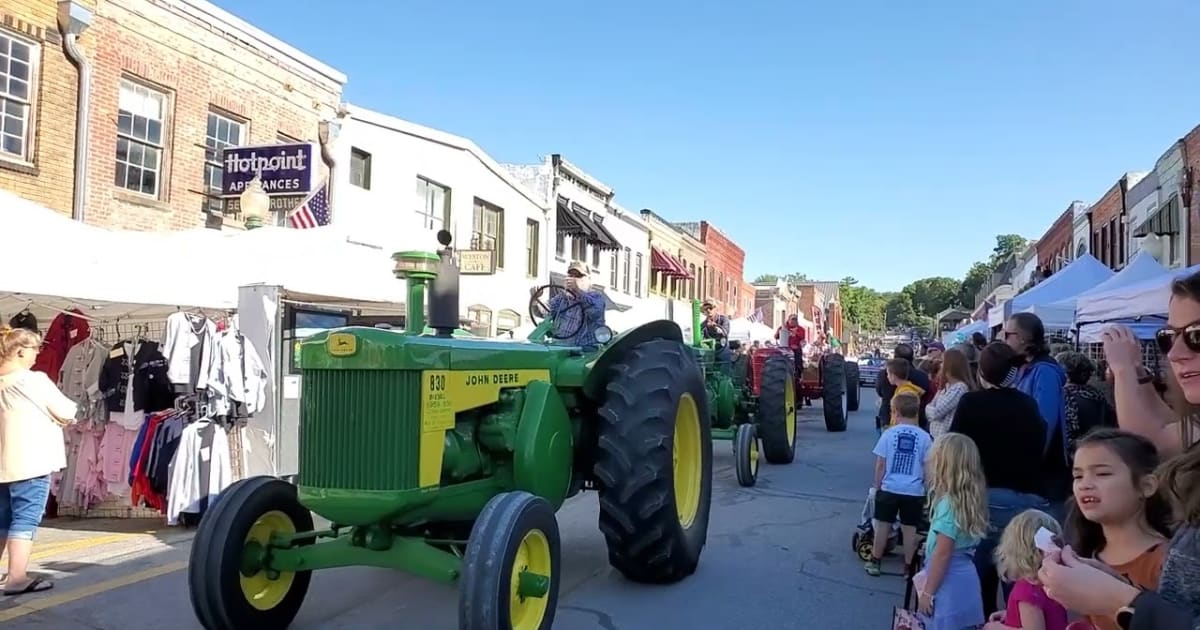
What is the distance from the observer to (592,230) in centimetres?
2375

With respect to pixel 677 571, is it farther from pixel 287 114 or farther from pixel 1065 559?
pixel 287 114

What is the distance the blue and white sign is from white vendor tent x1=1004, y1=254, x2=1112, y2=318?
412 inches

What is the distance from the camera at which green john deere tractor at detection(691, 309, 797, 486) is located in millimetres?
8977

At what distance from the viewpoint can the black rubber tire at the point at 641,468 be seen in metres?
4.61

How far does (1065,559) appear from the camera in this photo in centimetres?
193

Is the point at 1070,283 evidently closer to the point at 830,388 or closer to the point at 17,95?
the point at 830,388

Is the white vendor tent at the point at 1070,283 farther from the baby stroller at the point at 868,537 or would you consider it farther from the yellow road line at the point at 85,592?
the yellow road line at the point at 85,592

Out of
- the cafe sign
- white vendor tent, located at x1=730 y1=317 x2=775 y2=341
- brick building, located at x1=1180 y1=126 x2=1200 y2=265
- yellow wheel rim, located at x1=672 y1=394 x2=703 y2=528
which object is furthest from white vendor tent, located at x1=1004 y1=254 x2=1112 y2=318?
yellow wheel rim, located at x1=672 y1=394 x2=703 y2=528

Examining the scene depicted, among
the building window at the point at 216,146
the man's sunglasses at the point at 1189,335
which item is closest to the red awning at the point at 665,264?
the building window at the point at 216,146

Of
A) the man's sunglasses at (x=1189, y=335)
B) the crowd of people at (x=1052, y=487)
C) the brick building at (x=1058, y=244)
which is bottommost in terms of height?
the crowd of people at (x=1052, y=487)

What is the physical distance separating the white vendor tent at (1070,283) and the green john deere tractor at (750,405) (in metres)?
4.02

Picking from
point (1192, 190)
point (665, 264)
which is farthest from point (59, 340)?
point (665, 264)

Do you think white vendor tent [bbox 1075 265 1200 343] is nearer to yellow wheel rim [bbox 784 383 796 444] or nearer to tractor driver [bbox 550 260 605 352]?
yellow wheel rim [bbox 784 383 796 444]

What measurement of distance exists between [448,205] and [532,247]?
399 cm
